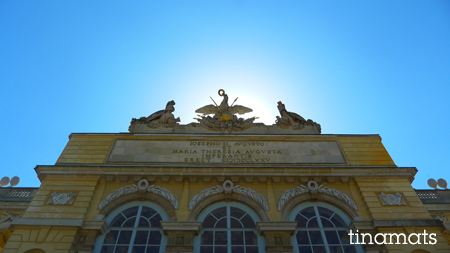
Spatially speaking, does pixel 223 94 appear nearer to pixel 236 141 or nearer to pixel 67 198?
pixel 236 141

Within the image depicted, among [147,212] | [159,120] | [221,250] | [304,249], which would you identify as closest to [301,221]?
[304,249]

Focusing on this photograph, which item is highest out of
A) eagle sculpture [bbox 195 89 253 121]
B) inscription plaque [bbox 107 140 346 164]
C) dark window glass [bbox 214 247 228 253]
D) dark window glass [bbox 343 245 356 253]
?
eagle sculpture [bbox 195 89 253 121]

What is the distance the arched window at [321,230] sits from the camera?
12609mm

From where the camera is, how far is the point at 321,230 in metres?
13.0

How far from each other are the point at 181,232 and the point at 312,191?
541 cm

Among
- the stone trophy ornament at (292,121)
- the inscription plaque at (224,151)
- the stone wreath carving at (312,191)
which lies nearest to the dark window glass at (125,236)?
the inscription plaque at (224,151)

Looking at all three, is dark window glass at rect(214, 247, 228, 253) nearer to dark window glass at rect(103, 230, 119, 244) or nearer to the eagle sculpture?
dark window glass at rect(103, 230, 119, 244)

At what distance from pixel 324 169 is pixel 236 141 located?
433 cm

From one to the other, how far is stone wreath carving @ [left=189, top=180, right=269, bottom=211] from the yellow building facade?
4cm

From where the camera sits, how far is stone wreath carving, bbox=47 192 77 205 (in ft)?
44.4

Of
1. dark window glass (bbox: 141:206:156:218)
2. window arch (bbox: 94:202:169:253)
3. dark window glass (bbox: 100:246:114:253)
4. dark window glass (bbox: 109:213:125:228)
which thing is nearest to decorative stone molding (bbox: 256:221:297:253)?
window arch (bbox: 94:202:169:253)

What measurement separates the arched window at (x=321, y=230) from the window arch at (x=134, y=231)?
16.4ft

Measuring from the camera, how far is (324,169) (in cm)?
1487

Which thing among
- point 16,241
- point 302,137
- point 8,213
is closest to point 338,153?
point 302,137
